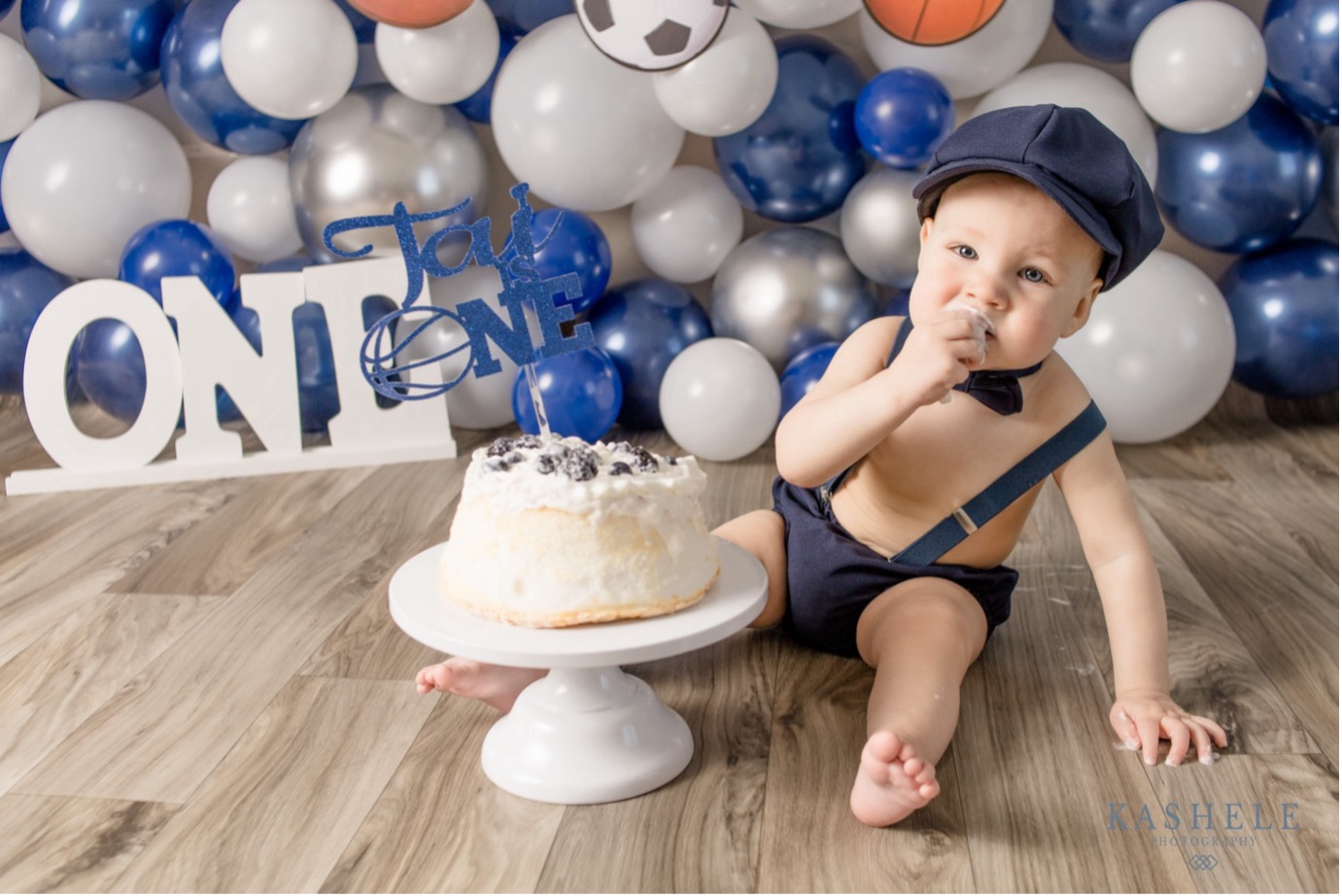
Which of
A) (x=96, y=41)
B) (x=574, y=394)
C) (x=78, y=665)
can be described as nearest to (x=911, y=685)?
(x=78, y=665)

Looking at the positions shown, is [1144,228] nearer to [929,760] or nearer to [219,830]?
[929,760]

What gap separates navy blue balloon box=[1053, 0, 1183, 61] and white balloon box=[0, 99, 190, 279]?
207 cm

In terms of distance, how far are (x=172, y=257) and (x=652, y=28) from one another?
1160mm

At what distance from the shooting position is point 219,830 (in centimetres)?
131

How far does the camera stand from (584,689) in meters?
1.42

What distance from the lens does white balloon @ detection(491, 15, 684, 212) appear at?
8.58 ft

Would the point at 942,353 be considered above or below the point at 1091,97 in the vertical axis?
above

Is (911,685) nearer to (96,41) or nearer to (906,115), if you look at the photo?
(906,115)

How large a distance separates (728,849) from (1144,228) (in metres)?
0.83

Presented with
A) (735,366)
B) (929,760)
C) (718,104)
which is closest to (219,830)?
(929,760)

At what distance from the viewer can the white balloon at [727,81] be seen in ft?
8.27

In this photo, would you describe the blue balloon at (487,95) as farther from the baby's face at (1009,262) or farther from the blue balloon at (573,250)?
the baby's face at (1009,262)

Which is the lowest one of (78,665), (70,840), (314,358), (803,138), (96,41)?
(314,358)

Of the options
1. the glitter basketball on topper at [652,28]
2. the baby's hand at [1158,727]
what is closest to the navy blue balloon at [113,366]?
the glitter basketball on topper at [652,28]
